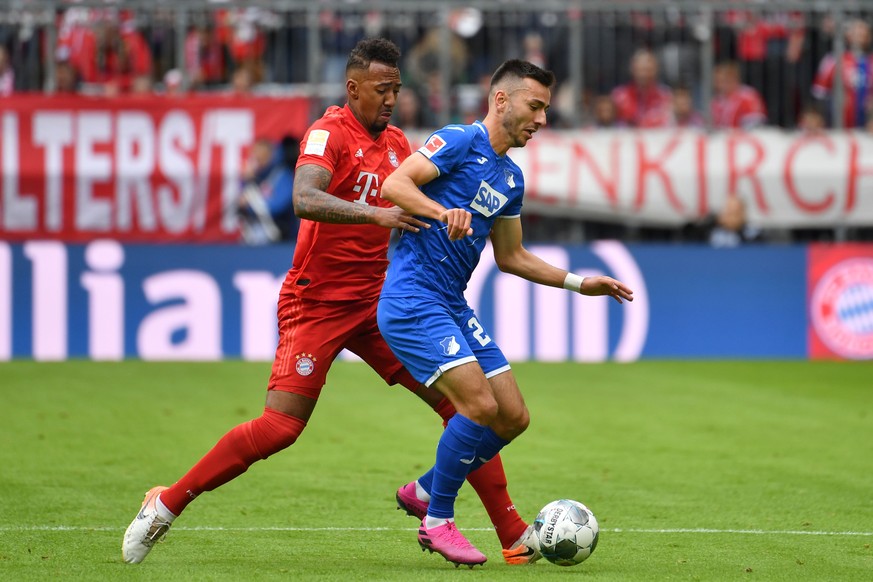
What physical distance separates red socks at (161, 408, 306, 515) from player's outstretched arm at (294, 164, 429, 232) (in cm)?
101

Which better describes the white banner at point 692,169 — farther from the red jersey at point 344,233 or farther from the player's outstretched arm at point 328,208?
the player's outstretched arm at point 328,208

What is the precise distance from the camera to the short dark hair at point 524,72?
698 cm

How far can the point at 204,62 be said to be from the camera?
17.7 meters

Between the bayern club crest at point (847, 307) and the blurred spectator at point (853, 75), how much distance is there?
2.11 m

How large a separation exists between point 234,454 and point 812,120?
1214 centimetres

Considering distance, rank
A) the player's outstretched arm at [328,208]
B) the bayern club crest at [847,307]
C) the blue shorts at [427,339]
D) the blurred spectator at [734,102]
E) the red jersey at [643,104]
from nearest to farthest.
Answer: the player's outstretched arm at [328,208], the blue shorts at [427,339], the bayern club crest at [847,307], the blurred spectator at [734,102], the red jersey at [643,104]

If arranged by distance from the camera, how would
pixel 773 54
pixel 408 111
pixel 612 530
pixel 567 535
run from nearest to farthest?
pixel 567 535, pixel 612 530, pixel 408 111, pixel 773 54

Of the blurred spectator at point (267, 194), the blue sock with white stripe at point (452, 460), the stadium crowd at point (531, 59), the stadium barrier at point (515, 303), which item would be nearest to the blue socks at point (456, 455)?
the blue sock with white stripe at point (452, 460)

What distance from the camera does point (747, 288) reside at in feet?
56.0

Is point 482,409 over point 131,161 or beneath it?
beneath

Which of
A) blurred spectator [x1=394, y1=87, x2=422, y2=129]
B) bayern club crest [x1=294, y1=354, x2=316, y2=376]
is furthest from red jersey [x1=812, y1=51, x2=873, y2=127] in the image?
bayern club crest [x1=294, y1=354, x2=316, y2=376]

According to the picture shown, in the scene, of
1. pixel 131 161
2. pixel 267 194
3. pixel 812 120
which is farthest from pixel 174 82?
pixel 812 120

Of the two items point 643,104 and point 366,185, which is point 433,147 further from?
point 643,104

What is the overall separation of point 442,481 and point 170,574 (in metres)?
1.33
